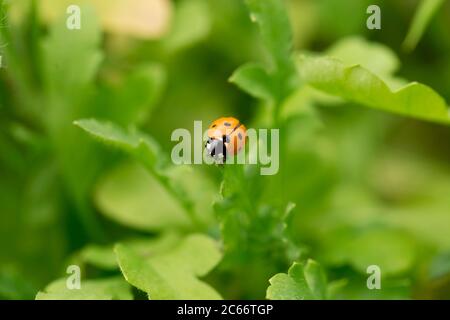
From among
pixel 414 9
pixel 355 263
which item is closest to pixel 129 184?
pixel 355 263

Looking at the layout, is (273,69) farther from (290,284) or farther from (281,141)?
(290,284)

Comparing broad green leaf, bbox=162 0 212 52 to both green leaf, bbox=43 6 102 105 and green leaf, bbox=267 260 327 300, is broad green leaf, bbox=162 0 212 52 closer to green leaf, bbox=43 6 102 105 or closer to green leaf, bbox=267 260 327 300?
green leaf, bbox=43 6 102 105

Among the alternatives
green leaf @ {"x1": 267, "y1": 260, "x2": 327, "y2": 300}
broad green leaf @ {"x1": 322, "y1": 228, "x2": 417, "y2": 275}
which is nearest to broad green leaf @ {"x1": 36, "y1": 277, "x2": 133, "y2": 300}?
green leaf @ {"x1": 267, "y1": 260, "x2": 327, "y2": 300}

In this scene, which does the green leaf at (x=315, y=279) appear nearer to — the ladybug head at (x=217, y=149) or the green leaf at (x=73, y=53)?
the ladybug head at (x=217, y=149)

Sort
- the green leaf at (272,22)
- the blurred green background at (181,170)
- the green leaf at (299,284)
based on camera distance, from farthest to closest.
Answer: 1. the blurred green background at (181,170)
2. the green leaf at (272,22)
3. the green leaf at (299,284)

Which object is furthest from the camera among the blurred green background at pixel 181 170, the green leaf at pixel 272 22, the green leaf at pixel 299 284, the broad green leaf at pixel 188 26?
the broad green leaf at pixel 188 26

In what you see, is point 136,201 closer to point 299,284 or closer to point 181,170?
point 181,170

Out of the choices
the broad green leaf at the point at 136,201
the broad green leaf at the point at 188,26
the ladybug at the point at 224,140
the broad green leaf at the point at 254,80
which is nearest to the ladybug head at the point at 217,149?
the ladybug at the point at 224,140
